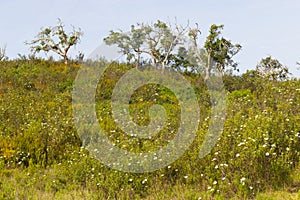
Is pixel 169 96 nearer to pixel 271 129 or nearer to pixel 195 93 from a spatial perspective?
pixel 195 93

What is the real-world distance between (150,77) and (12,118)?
410 inches

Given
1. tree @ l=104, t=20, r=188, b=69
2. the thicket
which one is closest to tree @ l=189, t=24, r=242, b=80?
tree @ l=104, t=20, r=188, b=69

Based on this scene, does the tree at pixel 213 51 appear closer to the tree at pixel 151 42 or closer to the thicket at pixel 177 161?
the tree at pixel 151 42

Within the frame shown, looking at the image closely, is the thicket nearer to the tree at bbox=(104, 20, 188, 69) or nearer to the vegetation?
the vegetation

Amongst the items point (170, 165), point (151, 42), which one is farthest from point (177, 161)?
point (151, 42)

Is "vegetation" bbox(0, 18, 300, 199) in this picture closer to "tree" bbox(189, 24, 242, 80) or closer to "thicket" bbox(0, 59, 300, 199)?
"thicket" bbox(0, 59, 300, 199)

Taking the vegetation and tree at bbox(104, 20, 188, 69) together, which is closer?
the vegetation

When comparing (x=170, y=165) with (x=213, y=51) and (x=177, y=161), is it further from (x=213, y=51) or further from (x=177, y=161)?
(x=213, y=51)

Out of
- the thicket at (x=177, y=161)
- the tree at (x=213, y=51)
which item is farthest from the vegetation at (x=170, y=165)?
the tree at (x=213, y=51)

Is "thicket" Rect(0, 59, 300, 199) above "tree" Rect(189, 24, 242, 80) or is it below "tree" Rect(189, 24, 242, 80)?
below

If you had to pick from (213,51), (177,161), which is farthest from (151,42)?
(177,161)

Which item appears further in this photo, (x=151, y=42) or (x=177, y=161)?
(x=151, y=42)

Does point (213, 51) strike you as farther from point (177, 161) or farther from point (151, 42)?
point (177, 161)

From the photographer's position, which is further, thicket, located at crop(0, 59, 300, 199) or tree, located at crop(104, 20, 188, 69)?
tree, located at crop(104, 20, 188, 69)
